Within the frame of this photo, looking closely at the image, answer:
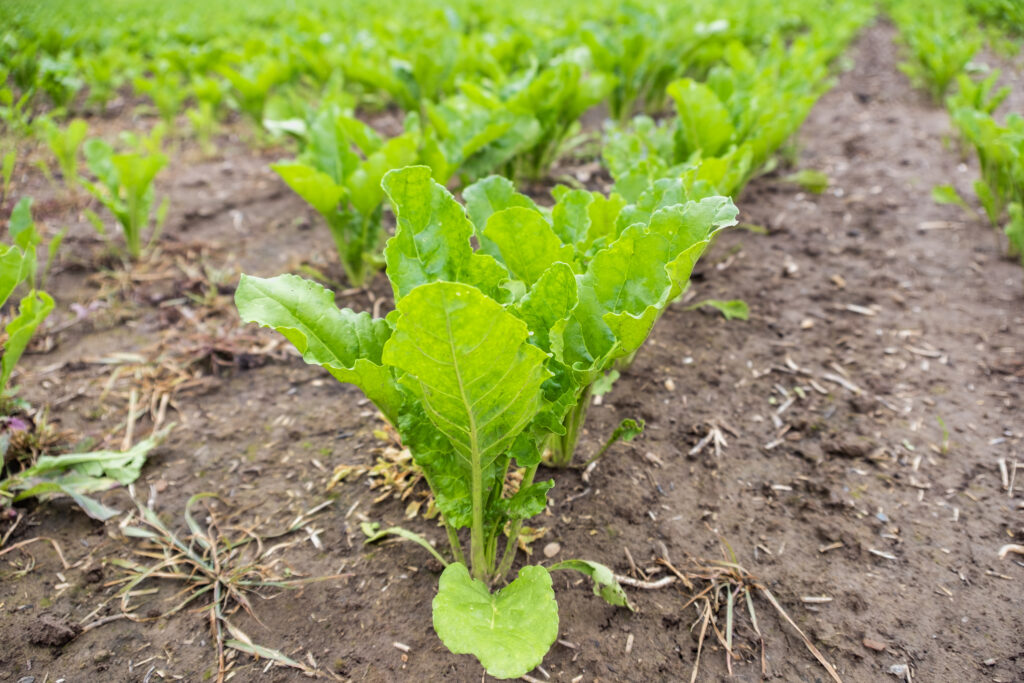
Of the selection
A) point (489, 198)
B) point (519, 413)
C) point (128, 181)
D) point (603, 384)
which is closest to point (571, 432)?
point (603, 384)

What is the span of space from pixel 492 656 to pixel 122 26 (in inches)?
348

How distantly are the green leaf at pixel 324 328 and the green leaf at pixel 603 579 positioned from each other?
549 mm

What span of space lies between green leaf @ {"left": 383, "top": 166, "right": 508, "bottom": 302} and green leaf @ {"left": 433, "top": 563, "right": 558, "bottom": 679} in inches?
25.0

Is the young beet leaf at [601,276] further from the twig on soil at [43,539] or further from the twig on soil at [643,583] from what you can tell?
the twig on soil at [43,539]

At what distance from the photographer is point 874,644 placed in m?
1.57

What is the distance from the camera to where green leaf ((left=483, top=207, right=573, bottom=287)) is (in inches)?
60.4

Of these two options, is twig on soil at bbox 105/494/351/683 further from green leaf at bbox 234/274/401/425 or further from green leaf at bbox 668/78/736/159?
green leaf at bbox 668/78/736/159

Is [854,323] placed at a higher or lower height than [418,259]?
lower

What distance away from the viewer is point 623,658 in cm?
153

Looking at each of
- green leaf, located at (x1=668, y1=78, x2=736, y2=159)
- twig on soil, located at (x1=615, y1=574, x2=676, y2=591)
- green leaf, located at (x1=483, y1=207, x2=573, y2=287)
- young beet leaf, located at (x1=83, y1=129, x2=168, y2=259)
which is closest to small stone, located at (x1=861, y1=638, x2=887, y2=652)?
twig on soil, located at (x1=615, y1=574, x2=676, y2=591)

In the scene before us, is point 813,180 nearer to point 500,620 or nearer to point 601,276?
point 601,276

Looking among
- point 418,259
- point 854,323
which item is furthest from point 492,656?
point 854,323

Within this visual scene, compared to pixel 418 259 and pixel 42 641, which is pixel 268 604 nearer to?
pixel 42 641

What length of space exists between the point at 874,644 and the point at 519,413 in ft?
3.44
